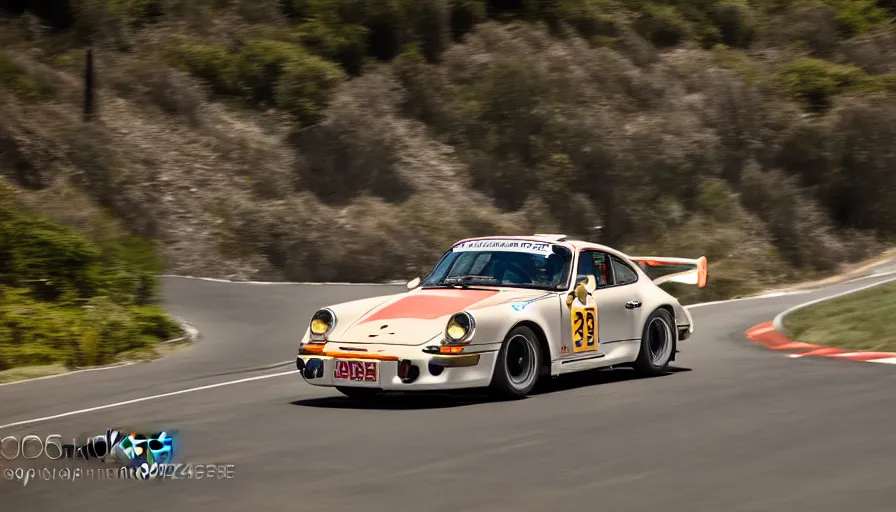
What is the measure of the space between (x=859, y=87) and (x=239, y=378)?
33.1 meters

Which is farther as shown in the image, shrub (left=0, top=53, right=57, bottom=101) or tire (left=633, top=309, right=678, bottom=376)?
shrub (left=0, top=53, right=57, bottom=101)

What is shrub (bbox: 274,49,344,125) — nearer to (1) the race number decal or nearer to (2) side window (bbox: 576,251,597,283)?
(2) side window (bbox: 576,251,597,283)

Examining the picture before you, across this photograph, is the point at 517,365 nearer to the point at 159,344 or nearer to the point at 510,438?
the point at 510,438

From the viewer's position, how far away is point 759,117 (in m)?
41.2

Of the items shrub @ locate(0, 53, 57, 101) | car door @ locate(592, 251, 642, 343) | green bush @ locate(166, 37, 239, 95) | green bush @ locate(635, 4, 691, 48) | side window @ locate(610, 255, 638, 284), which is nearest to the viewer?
car door @ locate(592, 251, 642, 343)

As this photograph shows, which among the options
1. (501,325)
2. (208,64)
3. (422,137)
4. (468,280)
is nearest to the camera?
(501,325)

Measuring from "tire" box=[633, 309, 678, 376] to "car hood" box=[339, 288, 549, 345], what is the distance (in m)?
1.69

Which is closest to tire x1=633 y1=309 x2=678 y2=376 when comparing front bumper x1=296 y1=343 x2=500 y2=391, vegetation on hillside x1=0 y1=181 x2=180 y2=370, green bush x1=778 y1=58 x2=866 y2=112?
front bumper x1=296 y1=343 x2=500 y2=391

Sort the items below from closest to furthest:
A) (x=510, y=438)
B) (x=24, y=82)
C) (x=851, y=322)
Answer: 1. (x=510, y=438)
2. (x=851, y=322)
3. (x=24, y=82)

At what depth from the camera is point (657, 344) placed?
13.4 m

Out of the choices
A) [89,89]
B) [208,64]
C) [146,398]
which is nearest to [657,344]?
[146,398]

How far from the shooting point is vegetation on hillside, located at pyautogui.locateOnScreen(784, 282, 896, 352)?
1633cm

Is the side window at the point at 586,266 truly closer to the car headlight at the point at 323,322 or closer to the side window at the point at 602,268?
the side window at the point at 602,268

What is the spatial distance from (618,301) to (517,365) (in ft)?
5.70
